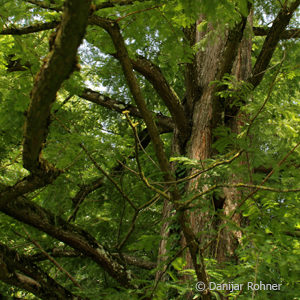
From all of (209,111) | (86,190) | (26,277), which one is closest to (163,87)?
(209,111)

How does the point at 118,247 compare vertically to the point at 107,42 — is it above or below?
below

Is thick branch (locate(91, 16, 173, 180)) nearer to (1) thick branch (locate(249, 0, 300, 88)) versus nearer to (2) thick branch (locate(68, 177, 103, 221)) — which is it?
(2) thick branch (locate(68, 177, 103, 221))

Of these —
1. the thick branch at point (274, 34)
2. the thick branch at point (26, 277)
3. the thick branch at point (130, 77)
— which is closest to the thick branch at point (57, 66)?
the thick branch at point (130, 77)

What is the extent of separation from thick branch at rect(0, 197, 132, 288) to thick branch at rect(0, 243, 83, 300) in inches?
13.0

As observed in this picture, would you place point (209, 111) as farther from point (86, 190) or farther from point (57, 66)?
point (57, 66)

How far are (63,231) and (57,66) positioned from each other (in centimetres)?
207

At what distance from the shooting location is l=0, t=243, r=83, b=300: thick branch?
8.01 feet

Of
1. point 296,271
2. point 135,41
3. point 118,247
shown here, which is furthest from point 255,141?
point 118,247

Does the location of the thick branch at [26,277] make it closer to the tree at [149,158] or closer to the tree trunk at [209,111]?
the tree at [149,158]

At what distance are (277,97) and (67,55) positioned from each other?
17.9 ft

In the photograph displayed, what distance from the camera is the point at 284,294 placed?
2119mm

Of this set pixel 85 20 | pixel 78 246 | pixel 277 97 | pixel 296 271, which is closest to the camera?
pixel 85 20

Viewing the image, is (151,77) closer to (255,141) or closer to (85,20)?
(255,141)

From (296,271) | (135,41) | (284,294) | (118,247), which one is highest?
(135,41)
